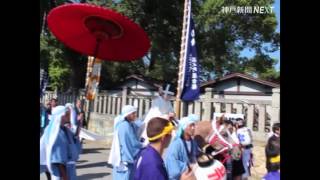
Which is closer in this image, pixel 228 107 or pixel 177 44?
pixel 228 107

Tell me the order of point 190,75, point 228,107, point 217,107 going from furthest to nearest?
point 217,107 < point 228,107 < point 190,75

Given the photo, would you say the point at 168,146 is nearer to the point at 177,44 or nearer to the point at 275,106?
the point at 275,106

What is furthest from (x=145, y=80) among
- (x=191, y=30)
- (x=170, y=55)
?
(x=191, y=30)

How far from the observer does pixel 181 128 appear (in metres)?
3.94

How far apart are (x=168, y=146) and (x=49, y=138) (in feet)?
4.73

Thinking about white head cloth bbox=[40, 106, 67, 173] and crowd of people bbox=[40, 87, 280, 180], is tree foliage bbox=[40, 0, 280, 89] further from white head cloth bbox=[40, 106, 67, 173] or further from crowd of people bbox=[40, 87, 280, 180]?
white head cloth bbox=[40, 106, 67, 173]

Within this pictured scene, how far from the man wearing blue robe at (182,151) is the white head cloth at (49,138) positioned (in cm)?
107

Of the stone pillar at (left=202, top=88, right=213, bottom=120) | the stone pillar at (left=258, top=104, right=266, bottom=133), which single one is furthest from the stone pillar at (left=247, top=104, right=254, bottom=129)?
the stone pillar at (left=202, top=88, right=213, bottom=120)

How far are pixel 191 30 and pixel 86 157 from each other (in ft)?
9.71

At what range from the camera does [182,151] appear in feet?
12.1

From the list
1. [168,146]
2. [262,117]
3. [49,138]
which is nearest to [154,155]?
[168,146]

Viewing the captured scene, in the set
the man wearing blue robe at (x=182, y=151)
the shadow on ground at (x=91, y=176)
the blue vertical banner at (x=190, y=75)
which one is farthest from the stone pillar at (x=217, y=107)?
the man wearing blue robe at (x=182, y=151)

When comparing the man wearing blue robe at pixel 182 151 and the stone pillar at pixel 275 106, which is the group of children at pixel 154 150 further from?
the stone pillar at pixel 275 106
